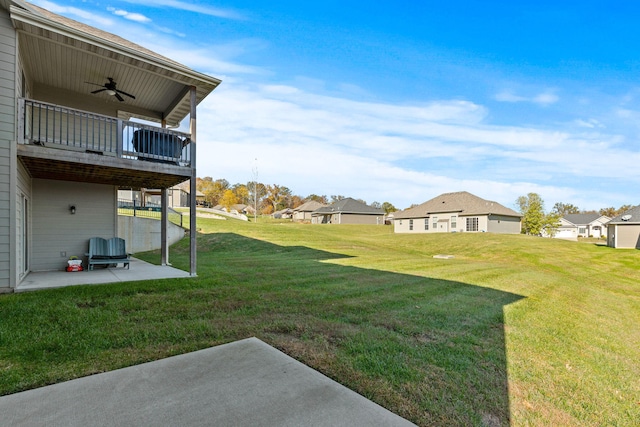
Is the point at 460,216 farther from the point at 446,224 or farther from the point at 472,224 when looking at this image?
the point at 446,224

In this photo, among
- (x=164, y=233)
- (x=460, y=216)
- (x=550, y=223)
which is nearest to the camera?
(x=164, y=233)

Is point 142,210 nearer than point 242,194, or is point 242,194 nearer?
point 142,210

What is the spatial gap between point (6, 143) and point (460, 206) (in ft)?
109

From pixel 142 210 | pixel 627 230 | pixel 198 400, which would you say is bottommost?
pixel 198 400

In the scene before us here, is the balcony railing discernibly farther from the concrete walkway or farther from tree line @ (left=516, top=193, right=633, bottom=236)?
tree line @ (left=516, top=193, right=633, bottom=236)

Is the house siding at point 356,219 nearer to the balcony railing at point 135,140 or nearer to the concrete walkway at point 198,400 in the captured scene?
the balcony railing at point 135,140

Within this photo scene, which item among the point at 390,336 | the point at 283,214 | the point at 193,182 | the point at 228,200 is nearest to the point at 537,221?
the point at 283,214

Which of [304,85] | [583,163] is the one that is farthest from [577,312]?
[583,163]

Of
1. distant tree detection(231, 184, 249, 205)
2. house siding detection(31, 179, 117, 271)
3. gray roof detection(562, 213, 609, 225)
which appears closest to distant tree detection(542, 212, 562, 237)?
gray roof detection(562, 213, 609, 225)

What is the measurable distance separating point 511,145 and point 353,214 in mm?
22877

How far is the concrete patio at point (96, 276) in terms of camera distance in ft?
20.9

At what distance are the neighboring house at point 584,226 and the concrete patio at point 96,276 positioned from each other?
205ft

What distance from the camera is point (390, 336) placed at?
407 centimetres

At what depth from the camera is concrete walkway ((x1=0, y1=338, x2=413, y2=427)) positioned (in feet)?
7.06
